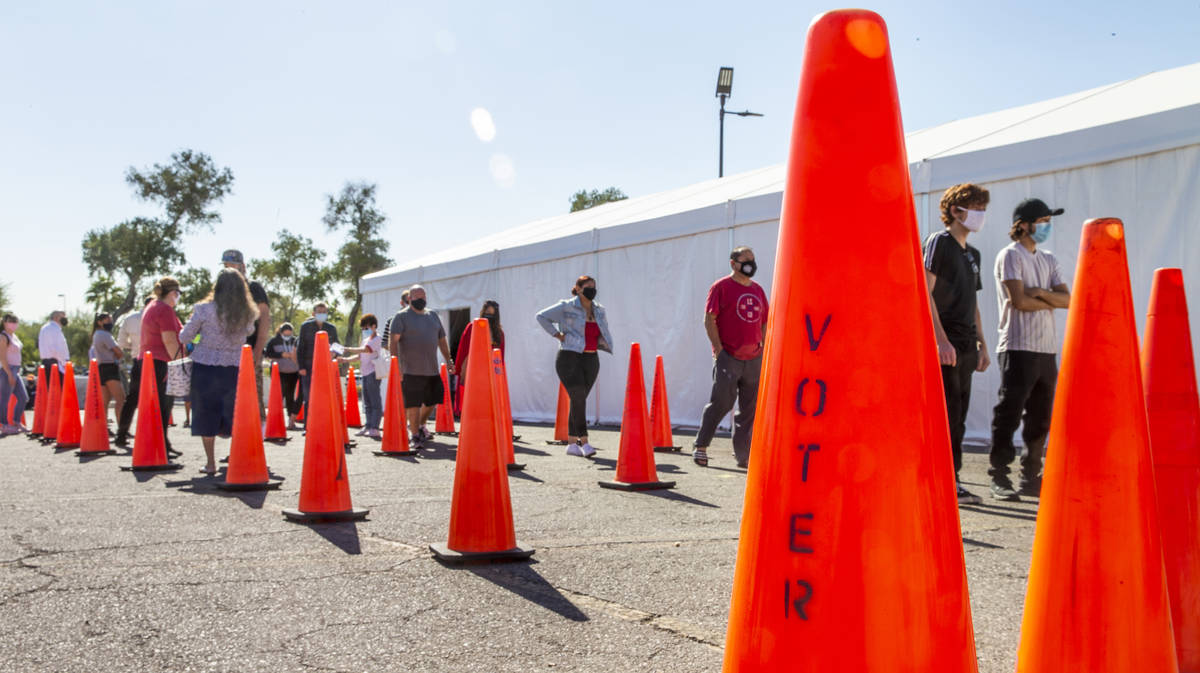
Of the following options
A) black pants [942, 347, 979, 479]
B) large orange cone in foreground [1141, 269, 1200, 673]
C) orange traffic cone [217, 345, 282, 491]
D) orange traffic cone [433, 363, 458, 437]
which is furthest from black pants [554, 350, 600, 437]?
large orange cone in foreground [1141, 269, 1200, 673]

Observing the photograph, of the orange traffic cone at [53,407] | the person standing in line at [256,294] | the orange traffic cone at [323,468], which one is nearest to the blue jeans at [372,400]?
the orange traffic cone at [53,407]

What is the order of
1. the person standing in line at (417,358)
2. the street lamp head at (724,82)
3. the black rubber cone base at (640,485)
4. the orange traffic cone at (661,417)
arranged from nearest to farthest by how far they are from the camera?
the black rubber cone base at (640,485)
the orange traffic cone at (661,417)
the person standing in line at (417,358)
the street lamp head at (724,82)

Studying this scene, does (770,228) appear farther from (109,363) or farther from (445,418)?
(109,363)

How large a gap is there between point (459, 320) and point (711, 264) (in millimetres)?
7253

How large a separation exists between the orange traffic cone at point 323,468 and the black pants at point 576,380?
3.61 m

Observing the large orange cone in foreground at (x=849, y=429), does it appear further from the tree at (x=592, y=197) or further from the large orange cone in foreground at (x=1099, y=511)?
the tree at (x=592, y=197)

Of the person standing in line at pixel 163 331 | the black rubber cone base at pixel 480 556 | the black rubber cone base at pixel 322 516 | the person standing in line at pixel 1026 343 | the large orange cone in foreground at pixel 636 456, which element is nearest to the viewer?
the black rubber cone base at pixel 480 556

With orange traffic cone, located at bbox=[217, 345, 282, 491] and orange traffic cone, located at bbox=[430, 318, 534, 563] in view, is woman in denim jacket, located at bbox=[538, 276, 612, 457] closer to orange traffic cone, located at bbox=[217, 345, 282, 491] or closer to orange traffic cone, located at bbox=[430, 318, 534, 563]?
orange traffic cone, located at bbox=[217, 345, 282, 491]

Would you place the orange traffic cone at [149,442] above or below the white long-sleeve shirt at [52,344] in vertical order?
below

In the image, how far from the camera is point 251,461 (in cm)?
611

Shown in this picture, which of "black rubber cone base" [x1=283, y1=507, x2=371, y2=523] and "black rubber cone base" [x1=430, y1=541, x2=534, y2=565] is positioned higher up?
"black rubber cone base" [x1=430, y1=541, x2=534, y2=565]

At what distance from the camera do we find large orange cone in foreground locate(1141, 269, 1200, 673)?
7.41ft

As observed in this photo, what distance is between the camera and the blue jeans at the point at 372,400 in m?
11.7

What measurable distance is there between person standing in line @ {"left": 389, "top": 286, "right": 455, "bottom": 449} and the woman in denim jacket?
1.38 meters
